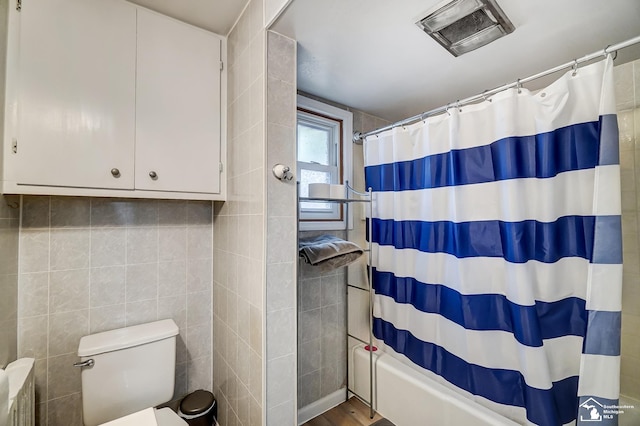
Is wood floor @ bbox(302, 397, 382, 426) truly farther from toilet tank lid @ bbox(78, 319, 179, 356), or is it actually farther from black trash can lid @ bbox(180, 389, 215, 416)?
toilet tank lid @ bbox(78, 319, 179, 356)

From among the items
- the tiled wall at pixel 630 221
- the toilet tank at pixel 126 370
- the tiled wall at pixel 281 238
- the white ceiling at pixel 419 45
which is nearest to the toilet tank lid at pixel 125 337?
the toilet tank at pixel 126 370

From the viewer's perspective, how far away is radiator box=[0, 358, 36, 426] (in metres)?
0.82

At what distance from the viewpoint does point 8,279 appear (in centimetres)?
104

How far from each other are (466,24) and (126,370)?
215 cm

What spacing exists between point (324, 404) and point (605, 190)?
1.81 m

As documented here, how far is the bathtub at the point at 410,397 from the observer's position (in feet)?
4.02

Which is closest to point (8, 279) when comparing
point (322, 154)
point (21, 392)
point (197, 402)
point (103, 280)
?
point (103, 280)

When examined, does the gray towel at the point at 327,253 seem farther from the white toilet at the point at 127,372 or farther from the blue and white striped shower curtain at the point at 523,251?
the white toilet at the point at 127,372

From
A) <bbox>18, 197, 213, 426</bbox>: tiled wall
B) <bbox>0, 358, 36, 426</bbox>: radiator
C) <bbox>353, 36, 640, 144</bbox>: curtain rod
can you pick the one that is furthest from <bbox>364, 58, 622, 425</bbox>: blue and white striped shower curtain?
<bbox>0, 358, 36, 426</bbox>: radiator

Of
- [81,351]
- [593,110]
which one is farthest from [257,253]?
[593,110]

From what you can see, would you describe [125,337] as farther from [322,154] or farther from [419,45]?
[419,45]

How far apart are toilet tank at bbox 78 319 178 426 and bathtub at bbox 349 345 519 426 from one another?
1135 millimetres

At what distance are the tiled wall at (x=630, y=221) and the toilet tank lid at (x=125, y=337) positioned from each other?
2145mm

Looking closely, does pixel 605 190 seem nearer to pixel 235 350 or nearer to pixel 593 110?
pixel 593 110
